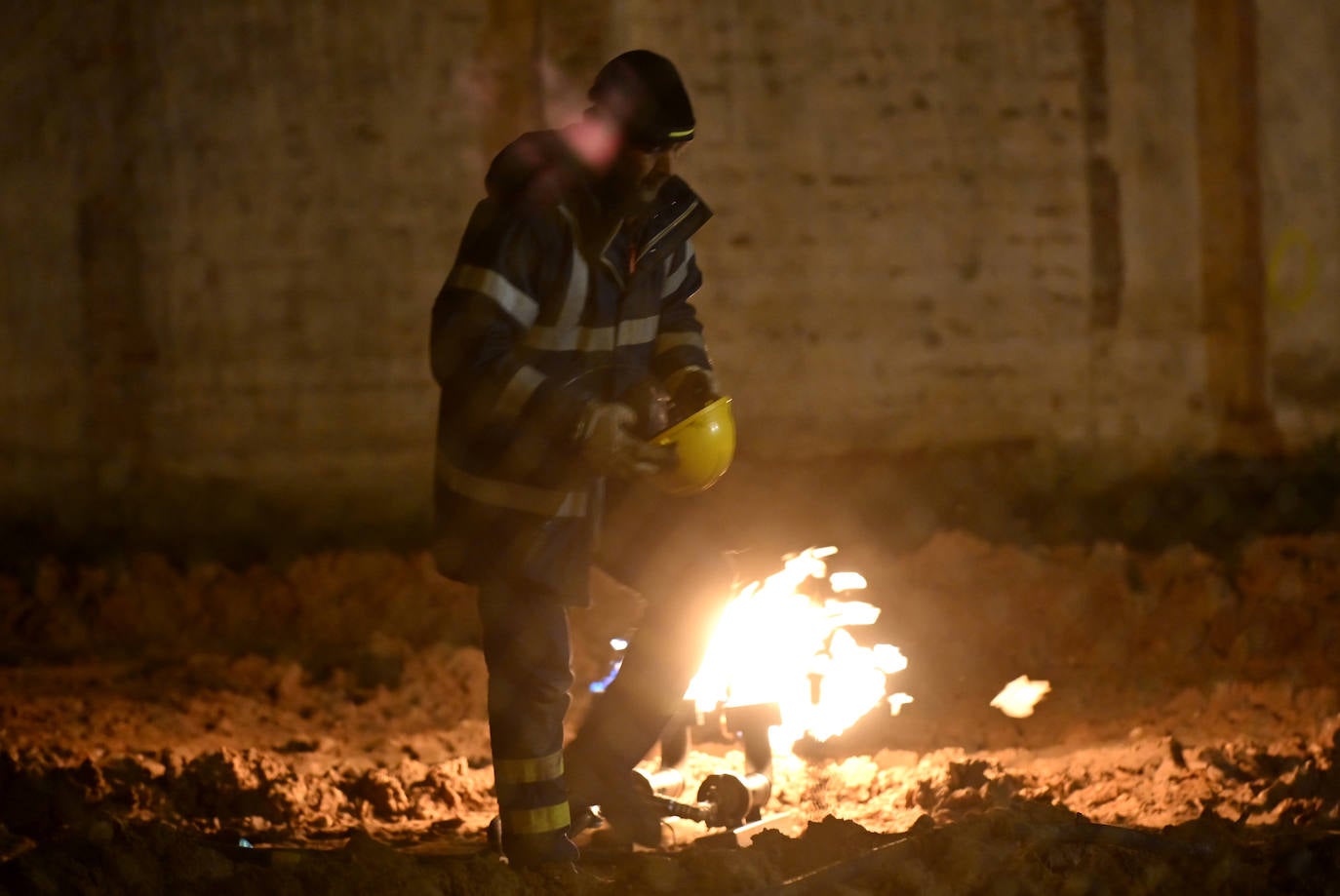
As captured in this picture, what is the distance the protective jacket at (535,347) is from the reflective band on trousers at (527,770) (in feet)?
1.47

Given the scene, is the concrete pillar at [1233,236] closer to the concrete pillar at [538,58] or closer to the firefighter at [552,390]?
the concrete pillar at [538,58]

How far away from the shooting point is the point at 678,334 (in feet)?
13.9

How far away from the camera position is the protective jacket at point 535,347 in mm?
3660

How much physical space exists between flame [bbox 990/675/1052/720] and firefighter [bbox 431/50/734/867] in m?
2.68

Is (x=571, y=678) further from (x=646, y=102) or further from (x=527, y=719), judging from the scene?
(x=646, y=102)

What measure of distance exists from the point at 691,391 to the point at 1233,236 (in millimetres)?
5782

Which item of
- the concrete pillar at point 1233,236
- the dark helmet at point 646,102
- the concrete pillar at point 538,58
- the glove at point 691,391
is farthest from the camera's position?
the concrete pillar at point 1233,236

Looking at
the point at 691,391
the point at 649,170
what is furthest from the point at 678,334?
the point at 649,170

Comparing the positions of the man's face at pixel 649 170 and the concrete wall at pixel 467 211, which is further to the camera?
the concrete wall at pixel 467 211

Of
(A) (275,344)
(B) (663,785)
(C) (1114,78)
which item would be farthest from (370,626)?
(C) (1114,78)

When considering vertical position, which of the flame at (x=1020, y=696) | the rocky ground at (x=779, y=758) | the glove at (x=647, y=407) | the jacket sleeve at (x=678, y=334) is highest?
the jacket sleeve at (x=678, y=334)

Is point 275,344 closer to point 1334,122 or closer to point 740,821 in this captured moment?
point 740,821

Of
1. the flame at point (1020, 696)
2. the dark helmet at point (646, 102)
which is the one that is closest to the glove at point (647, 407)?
the dark helmet at point (646, 102)

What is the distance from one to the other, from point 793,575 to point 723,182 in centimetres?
338
